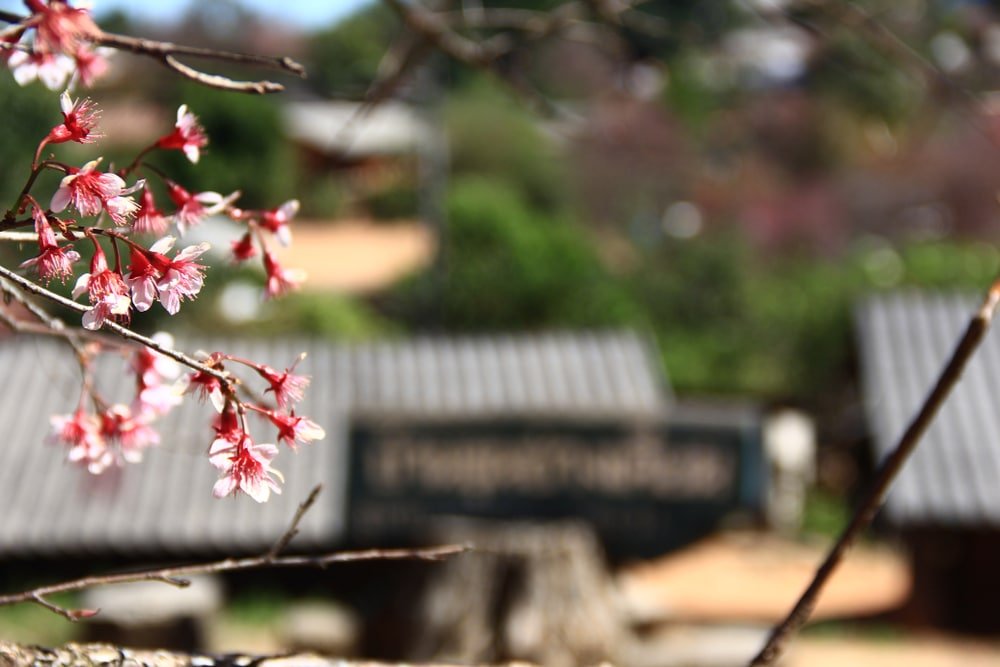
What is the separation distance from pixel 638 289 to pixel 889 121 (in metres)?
18.1

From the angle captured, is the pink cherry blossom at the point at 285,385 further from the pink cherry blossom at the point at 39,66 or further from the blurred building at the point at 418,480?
the blurred building at the point at 418,480

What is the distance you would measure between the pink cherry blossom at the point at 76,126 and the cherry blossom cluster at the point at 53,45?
0.17 feet

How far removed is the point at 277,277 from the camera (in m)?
1.68

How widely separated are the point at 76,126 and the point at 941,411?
9568 mm

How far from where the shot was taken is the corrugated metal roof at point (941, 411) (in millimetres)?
9508

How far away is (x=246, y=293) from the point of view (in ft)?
62.6

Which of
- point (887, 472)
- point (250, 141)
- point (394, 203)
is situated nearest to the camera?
point (887, 472)

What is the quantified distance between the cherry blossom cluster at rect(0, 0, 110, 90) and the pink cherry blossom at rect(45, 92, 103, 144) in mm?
52

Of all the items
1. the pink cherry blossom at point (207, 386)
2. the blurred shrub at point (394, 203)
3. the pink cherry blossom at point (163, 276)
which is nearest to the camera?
the pink cherry blossom at point (163, 276)

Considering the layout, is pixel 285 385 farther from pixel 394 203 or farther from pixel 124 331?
pixel 394 203

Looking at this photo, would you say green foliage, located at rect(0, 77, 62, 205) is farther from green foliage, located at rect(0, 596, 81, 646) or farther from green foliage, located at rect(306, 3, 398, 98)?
green foliage, located at rect(306, 3, 398, 98)

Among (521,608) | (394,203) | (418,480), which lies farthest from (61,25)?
(394,203)

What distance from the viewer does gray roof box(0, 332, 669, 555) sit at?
386 inches

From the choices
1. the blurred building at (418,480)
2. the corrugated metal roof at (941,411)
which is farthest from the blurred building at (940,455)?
the blurred building at (418,480)
